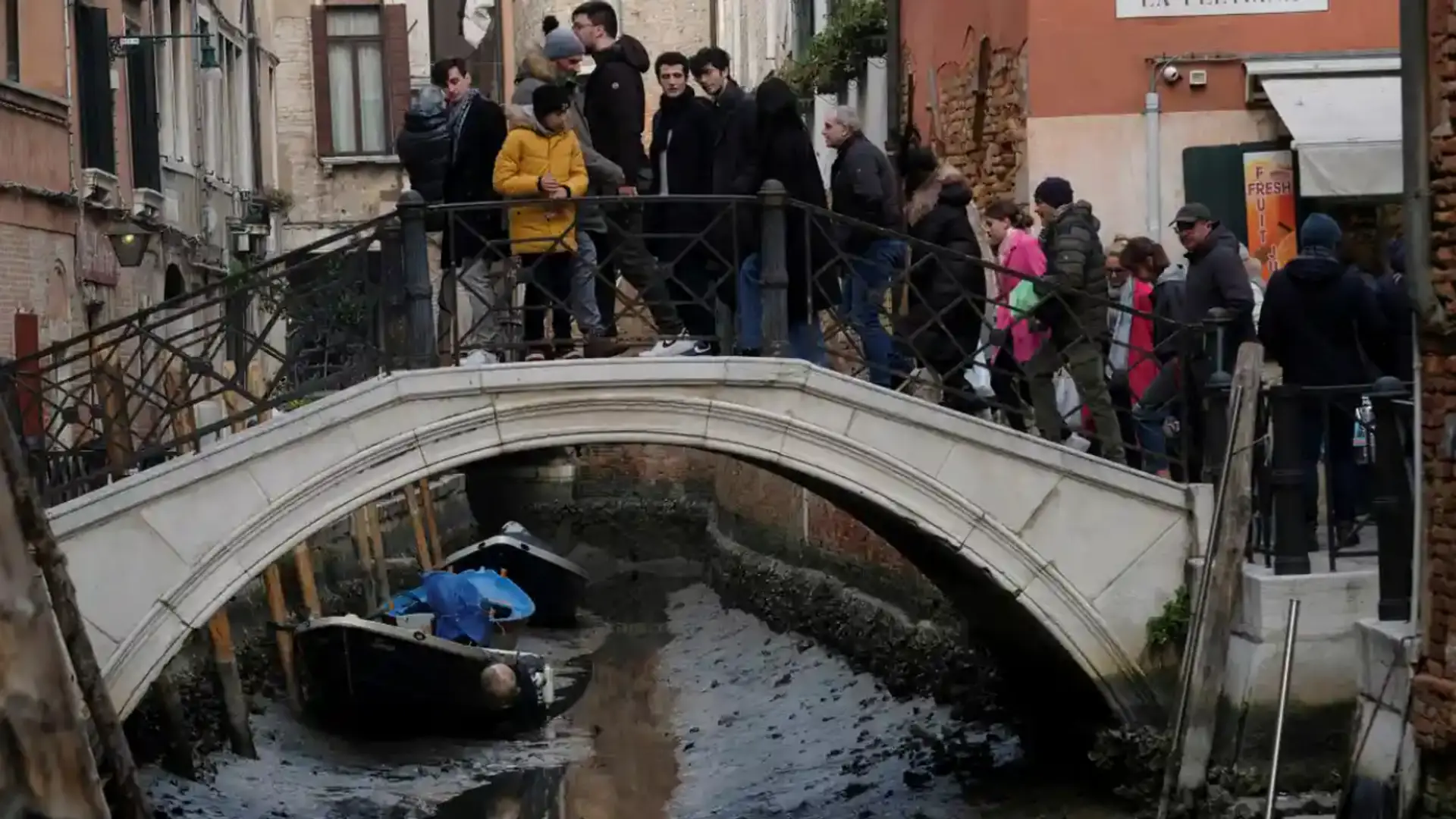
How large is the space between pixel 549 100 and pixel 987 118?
4393mm

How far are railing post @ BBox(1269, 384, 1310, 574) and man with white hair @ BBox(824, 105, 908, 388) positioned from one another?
1485 millimetres

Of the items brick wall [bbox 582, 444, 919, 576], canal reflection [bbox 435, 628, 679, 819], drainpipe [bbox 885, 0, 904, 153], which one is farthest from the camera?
drainpipe [bbox 885, 0, 904, 153]

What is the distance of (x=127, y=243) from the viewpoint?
1641cm

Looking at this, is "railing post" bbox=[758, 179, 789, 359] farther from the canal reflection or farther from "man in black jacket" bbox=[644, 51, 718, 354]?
the canal reflection

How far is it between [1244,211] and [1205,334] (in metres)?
3.10

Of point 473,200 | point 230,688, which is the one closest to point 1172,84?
point 473,200

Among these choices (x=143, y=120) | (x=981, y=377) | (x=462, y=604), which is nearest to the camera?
(x=981, y=377)

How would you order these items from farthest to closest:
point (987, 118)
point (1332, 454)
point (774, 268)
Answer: point (987, 118)
point (774, 268)
point (1332, 454)

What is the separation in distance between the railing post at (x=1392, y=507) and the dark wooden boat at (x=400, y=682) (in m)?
7.28

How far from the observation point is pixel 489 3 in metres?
28.7

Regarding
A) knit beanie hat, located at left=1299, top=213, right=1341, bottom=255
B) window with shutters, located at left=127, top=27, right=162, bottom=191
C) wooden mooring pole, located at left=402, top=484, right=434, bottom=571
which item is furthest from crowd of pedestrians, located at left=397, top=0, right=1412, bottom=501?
wooden mooring pole, located at left=402, top=484, right=434, bottom=571

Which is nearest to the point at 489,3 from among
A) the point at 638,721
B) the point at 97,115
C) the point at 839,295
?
the point at 97,115

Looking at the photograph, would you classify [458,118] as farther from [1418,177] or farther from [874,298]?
[1418,177]

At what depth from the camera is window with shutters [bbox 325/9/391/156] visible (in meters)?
26.4
